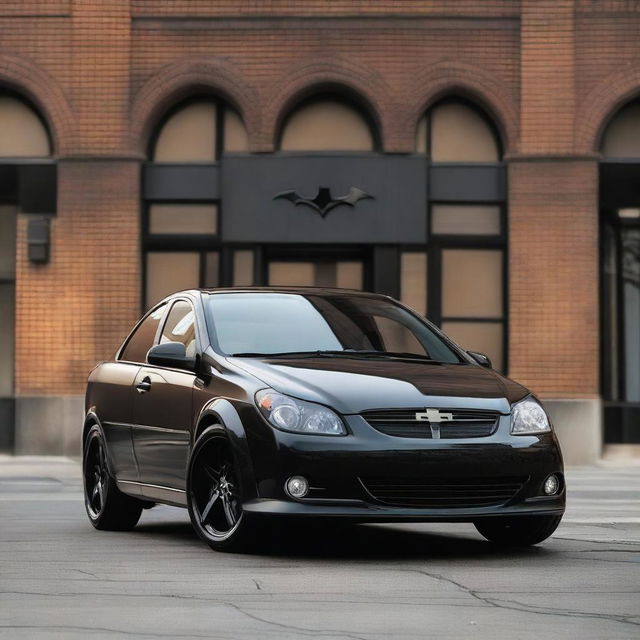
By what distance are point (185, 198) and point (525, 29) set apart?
499 cm

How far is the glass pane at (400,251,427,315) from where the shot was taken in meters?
23.2

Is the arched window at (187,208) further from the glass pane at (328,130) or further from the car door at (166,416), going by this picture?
the car door at (166,416)

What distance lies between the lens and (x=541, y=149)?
74.8 feet

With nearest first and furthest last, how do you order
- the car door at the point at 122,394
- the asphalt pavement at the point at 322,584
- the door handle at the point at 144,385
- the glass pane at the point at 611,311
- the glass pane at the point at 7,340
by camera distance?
the asphalt pavement at the point at 322,584, the door handle at the point at 144,385, the car door at the point at 122,394, the glass pane at the point at 611,311, the glass pane at the point at 7,340

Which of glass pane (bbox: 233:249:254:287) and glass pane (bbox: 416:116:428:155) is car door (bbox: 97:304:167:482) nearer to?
glass pane (bbox: 233:249:254:287)

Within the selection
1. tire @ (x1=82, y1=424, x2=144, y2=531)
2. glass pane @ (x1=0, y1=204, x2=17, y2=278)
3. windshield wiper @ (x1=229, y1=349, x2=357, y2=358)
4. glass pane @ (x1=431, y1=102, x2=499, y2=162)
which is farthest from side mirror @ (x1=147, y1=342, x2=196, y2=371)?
glass pane @ (x1=0, y1=204, x2=17, y2=278)

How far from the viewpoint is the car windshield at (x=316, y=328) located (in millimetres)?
10242

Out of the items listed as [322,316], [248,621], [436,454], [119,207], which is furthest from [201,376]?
[119,207]

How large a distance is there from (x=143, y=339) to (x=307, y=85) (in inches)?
473

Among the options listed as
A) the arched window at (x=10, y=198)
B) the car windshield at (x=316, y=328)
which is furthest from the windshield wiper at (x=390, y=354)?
the arched window at (x=10, y=198)

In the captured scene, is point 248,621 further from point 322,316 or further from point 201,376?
point 322,316

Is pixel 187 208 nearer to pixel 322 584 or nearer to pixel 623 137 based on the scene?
pixel 623 137

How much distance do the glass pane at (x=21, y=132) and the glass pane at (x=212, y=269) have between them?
259 cm

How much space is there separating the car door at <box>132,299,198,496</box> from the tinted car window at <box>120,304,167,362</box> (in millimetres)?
203
